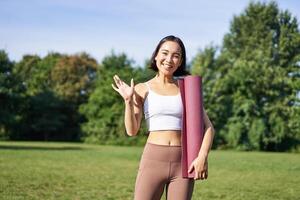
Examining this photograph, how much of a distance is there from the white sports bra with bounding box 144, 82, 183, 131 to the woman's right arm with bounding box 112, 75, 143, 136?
0.11 m

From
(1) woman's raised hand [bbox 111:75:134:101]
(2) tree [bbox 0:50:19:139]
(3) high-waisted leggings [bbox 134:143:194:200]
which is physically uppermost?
(2) tree [bbox 0:50:19:139]

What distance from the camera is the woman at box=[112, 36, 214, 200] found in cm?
313

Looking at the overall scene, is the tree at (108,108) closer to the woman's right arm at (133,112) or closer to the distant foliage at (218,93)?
the distant foliage at (218,93)

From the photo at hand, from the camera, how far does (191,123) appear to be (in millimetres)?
3086

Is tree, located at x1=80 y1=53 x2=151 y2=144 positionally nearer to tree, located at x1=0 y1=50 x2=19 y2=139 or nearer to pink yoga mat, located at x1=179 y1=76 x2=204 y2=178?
tree, located at x1=0 y1=50 x2=19 y2=139

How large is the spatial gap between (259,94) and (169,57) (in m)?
44.0

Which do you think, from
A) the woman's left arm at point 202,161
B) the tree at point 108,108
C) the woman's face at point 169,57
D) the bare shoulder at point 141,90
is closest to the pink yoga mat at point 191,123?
the woman's left arm at point 202,161

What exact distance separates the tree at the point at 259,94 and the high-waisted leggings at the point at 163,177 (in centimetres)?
4104

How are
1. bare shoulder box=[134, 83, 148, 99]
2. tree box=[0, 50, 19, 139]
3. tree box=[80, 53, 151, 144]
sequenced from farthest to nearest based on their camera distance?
tree box=[80, 53, 151, 144] → tree box=[0, 50, 19, 139] → bare shoulder box=[134, 83, 148, 99]

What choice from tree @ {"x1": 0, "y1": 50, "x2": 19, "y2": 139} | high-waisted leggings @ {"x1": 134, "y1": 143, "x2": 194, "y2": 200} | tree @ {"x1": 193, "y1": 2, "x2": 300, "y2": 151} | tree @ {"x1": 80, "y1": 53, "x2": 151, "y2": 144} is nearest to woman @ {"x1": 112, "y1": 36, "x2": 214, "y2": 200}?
high-waisted leggings @ {"x1": 134, "y1": 143, "x2": 194, "y2": 200}

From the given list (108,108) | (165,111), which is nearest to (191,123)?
(165,111)

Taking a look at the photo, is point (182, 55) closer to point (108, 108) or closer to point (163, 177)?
point (163, 177)

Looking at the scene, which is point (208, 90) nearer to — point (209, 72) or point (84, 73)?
point (209, 72)

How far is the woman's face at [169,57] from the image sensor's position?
3.26 m
